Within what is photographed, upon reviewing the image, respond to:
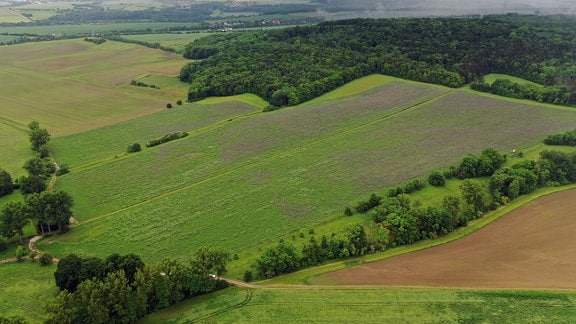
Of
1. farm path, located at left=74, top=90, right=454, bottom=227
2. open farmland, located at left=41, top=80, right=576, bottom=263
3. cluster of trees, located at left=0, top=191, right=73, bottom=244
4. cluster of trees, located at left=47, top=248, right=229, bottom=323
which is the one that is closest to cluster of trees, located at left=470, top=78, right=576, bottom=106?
open farmland, located at left=41, top=80, right=576, bottom=263

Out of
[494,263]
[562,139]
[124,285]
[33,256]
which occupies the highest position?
[562,139]

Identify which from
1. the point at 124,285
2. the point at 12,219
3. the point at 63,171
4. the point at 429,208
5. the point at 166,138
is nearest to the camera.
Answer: the point at 124,285

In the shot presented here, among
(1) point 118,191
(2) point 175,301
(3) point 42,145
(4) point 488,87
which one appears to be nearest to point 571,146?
(4) point 488,87

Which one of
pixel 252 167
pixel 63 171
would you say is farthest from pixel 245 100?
pixel 63 171

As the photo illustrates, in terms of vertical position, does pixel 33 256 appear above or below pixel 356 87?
below

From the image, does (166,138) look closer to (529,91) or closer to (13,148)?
(13,148)

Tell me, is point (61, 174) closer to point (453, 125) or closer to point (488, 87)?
point (453, 125)

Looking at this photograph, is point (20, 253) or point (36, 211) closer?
point (20, 253)

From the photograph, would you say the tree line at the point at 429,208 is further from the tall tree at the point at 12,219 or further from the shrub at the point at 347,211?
the tall tree at the point at 12,219

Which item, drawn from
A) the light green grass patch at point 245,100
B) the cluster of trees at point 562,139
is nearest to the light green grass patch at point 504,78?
the cluster of trees at point 562,139
